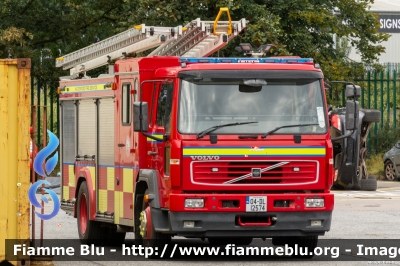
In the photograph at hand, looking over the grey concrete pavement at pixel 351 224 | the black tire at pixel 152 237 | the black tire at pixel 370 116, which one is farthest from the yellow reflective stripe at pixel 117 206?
the black tire at pixel 370 116

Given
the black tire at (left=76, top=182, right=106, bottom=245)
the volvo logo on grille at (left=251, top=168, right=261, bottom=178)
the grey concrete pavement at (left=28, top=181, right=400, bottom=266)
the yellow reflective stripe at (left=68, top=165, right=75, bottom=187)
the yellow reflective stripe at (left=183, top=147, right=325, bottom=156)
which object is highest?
the yellow reflective stripe at (left=183, top=147, right=325, bottom=156)

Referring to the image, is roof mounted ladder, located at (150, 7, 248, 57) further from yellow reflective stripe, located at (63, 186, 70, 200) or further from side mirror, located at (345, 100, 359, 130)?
side mirror, located at (345, 100, 359, 130)

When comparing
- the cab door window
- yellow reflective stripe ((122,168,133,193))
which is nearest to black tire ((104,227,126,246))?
yellow reflective stripe ((122,168,133,193))

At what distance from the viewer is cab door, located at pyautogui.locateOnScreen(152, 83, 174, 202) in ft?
44.9

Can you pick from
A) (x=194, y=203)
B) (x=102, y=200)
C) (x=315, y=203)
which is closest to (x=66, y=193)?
(x=102, y=200)

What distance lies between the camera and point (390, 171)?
31781 mm

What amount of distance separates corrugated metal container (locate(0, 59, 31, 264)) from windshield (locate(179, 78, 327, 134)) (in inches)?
86.5

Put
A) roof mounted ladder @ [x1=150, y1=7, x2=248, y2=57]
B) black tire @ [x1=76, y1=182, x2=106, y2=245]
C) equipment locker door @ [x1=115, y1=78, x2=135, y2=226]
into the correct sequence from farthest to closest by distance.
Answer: roof mounted ladder @ [x1=150, y1=7, x2=248, y2=57] < black tire @ [x1=76, y1=182, x2=106, y2=245] < equipment locker door @ [x1=115, y1=78, x2=135, y2=226]

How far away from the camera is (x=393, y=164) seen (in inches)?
1238

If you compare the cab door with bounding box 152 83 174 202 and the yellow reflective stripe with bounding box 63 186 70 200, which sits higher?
the cab door with bounding box 152 83 174 202

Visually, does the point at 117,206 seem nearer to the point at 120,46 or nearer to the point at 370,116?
the point at 120,46

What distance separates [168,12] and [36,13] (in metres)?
6.06

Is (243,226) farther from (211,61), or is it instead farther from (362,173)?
(362,173)

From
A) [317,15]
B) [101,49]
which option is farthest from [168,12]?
[101,49]
